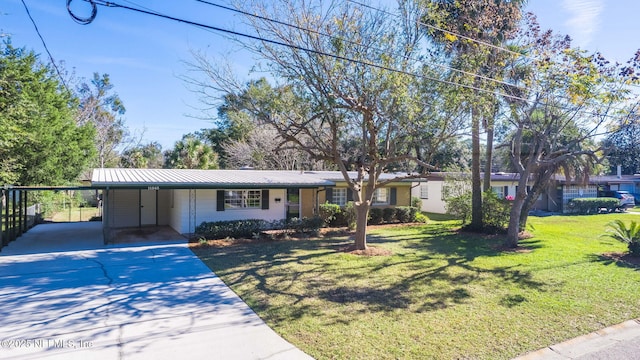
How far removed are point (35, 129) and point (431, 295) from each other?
17.0 m

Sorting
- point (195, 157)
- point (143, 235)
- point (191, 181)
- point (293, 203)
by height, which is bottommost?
point (143, 235)

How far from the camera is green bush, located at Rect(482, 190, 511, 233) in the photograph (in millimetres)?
14883

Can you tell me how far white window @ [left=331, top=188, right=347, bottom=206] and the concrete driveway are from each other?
31.4ft

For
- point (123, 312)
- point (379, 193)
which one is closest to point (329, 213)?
point (379, 193)

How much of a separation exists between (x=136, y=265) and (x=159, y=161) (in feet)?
112

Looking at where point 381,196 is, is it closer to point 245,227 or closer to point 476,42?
point 245,227

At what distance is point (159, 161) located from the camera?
40375 millimetres

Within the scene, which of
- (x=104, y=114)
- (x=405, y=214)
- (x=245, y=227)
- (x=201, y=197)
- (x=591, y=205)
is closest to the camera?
(x=245, y=227)

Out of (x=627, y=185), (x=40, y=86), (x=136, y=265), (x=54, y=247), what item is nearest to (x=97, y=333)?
(x=136, y=265)

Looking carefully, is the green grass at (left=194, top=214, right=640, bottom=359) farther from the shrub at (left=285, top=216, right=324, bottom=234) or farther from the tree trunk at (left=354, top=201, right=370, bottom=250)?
the shrub at (left=285, top=216, right=324, bottom=234)

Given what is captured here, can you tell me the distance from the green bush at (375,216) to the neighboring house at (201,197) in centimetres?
155

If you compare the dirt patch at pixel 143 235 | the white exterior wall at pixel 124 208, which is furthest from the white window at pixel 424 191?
the white exterior wall at pixel 124 208

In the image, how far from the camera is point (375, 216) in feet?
59.9

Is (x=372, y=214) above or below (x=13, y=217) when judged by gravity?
below
